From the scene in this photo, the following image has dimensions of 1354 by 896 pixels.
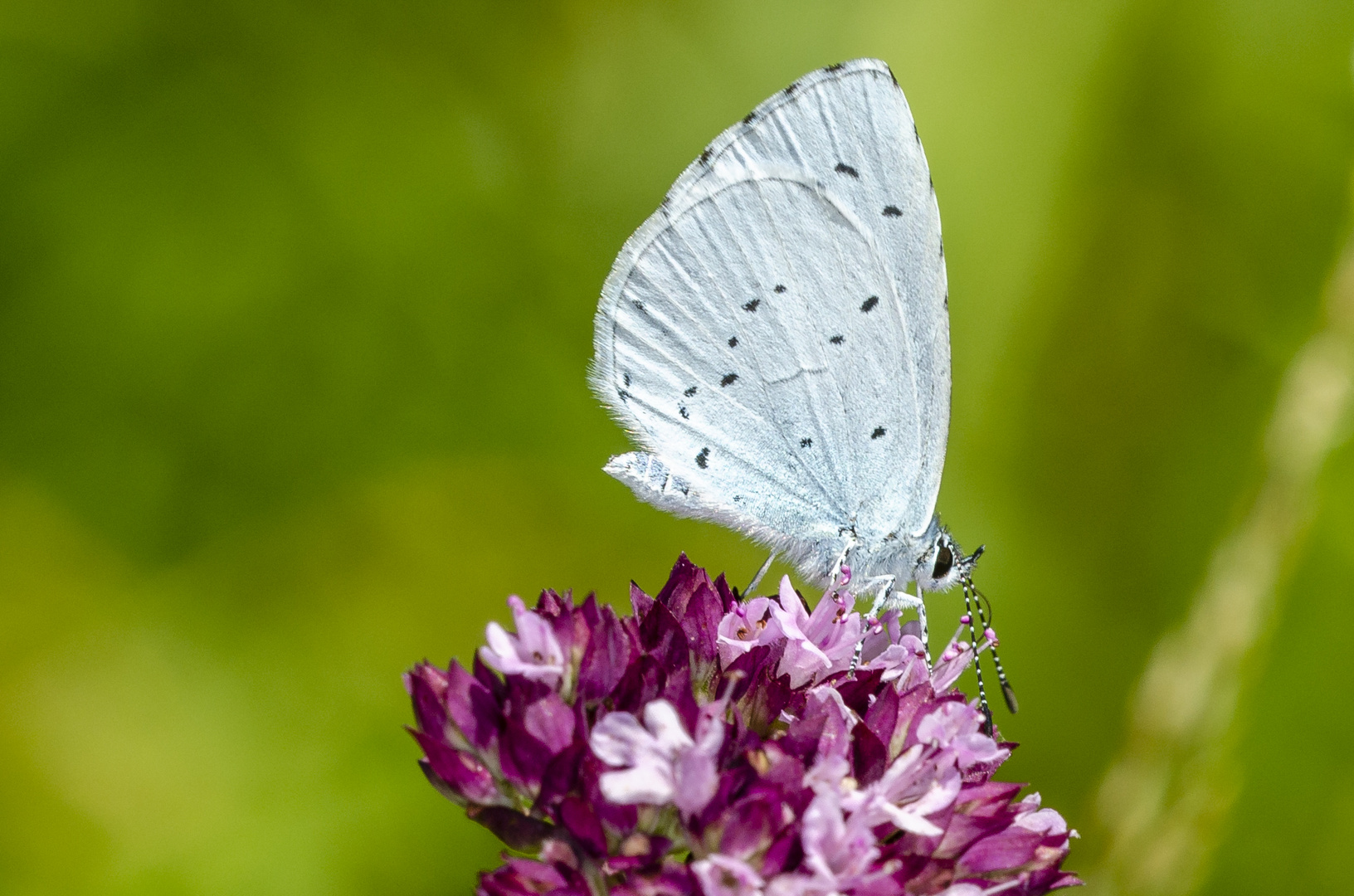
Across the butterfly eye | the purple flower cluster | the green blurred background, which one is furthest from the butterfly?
the green blurred background

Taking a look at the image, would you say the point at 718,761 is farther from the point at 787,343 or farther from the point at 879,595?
the point at 787,343

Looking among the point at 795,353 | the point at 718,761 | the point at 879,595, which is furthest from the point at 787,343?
the point at 718,761

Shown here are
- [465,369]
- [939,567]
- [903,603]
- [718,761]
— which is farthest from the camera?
[465,369]

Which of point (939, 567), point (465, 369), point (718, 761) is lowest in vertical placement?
point (718, 761)

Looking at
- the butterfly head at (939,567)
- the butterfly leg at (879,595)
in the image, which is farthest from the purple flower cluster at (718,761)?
the butterfly head at (939,567)

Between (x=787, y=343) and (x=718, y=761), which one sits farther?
(x=787, y=343)

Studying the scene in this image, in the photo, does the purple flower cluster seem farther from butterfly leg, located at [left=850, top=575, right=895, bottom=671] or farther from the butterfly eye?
the butterfly eye
